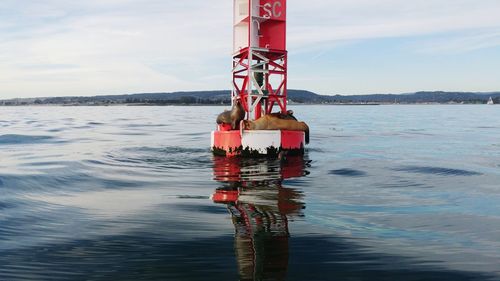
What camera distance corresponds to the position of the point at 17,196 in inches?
520

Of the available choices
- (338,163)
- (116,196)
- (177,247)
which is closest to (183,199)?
(116,196)

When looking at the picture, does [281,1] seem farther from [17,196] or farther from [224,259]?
[224,259]

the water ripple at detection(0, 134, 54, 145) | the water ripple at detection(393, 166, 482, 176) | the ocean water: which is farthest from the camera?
the water ripple at detection(0, 134, 54, 145)

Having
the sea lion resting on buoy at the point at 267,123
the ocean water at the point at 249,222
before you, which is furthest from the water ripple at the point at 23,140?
the sea lion resting on buoy at the point at 267,123

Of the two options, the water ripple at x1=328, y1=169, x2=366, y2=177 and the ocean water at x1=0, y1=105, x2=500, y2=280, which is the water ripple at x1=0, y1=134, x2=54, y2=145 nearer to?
the ocean water at x1=0, y1=105, x2=500, y2=280

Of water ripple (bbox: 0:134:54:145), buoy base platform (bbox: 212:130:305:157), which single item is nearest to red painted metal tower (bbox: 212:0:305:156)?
buoy base platform (bbox: 212:130:305:157)

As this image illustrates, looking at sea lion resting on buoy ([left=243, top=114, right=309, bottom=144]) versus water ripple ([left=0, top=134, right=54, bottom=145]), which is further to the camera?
water ripple ([left=0, top=134, right=54, bottom=145])

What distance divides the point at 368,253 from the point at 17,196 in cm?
1062

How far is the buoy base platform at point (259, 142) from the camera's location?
21.8m

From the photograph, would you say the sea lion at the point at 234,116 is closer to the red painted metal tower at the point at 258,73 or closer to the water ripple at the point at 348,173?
the red painted metal tower at the point at 258,73

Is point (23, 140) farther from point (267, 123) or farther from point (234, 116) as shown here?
point (267, 123)

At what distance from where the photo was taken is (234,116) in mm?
23203

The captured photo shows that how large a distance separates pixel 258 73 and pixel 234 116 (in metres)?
3.86

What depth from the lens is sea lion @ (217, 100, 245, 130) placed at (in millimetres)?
23188
